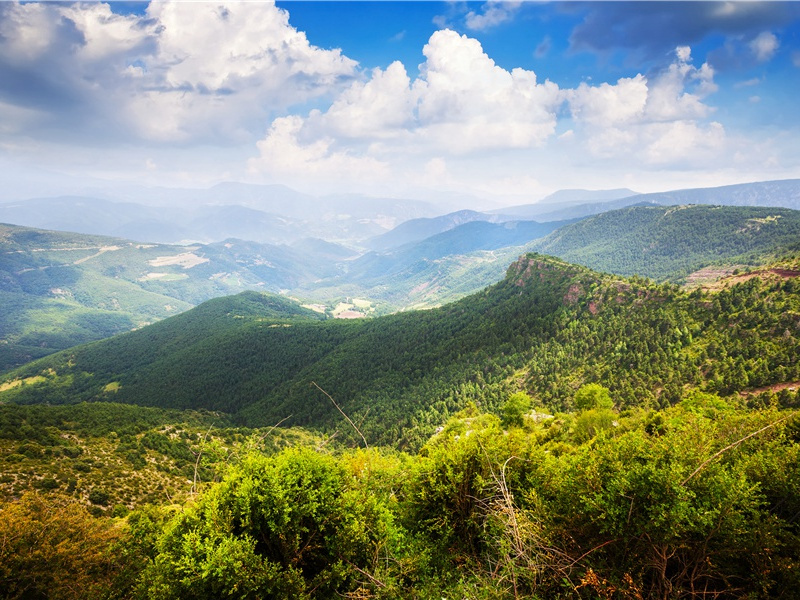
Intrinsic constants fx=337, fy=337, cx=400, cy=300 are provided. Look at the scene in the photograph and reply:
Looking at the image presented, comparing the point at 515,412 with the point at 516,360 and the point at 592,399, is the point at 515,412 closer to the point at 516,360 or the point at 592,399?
the point at 592,399

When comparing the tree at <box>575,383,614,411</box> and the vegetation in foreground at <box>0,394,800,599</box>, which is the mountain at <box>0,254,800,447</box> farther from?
the vegetation in foreground at <box>0,394,800,599</box>

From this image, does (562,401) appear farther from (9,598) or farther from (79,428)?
(79,428)

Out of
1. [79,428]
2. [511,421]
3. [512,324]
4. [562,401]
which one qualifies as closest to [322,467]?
[511,421]

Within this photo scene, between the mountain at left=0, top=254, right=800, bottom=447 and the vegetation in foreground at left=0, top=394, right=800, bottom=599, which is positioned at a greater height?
the vegetation in foreground at left=0, top=394, right=800, bottom=599

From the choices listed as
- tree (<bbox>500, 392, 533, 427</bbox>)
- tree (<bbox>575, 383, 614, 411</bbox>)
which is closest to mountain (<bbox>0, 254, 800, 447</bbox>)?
tree (<bbox>575, 383, 614, 411</bbox>)

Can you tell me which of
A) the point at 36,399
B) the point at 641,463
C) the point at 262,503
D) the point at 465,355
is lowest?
the point at 36,399

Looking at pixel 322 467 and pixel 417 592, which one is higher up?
pixel 322 467

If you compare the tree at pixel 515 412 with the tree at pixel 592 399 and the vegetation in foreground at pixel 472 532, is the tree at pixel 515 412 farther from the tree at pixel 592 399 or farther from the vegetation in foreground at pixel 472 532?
the vegetation in foreground at pixel 472 532

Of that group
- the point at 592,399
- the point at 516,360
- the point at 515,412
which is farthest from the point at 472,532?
the point at 516,360
